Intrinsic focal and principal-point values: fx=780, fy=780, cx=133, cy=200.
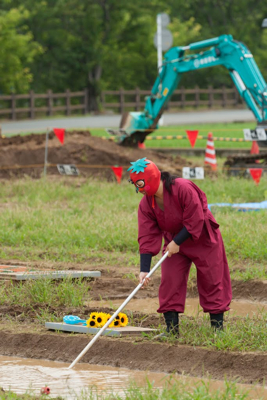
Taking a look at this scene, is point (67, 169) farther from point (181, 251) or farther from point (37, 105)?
point (37, 105)

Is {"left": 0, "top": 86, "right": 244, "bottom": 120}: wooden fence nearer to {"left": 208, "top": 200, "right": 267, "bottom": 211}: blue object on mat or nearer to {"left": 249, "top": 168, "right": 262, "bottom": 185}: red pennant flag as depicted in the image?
{"left": 249, "top": 168, "right": 262, "bottom": 185}: red pennant flag

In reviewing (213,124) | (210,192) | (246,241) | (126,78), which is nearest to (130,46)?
(126,78)

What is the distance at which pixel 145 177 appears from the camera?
591 cm

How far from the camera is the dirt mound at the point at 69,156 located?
16.0 metres

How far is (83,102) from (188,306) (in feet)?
120

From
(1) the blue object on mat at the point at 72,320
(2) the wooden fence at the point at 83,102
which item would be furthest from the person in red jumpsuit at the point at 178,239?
(2) the wooden fence at the point at 83,102

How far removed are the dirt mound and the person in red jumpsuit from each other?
9275 mm

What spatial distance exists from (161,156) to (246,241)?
8690 millimetres

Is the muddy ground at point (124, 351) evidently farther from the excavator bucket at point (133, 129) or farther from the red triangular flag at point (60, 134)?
the excavator bucket at point (133, 129)

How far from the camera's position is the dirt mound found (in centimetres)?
1603

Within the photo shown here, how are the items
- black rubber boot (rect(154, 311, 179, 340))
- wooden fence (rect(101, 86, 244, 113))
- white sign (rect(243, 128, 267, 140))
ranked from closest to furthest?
black rubber boot (rect(154, 311, 179, 340)) < white sign (rect(243, 128, 267, 140)) < wooden fence (rect(101, 86, 244, 113))

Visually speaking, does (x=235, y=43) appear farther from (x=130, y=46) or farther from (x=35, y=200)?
(x=130, y=46)

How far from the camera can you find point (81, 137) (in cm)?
1767

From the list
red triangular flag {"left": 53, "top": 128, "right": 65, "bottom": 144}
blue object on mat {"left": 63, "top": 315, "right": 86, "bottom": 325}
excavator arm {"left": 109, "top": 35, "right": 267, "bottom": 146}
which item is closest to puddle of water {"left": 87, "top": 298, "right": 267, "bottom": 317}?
blue object on mat {"left": 63, "top": 315, "right": 86, "bottom": 325}
